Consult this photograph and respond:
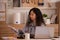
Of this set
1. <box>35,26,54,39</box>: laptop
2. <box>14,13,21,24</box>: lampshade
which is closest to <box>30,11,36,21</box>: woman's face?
<box>14,13,21,24</box>: lampshade

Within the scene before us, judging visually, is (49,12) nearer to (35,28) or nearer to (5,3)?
(5,3)

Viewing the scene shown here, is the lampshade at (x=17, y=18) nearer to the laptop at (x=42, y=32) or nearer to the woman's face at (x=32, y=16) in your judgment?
the woman's face at (x=32, y=16)

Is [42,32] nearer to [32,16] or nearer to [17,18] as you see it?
[32,16]

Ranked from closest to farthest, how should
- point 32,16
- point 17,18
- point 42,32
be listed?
point 42,32
point 32,16
point 17,18

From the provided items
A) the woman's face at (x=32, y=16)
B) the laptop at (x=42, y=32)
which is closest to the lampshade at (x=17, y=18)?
the woman's face at (x=32, y=16)

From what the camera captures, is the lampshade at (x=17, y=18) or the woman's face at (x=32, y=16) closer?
the woman's face at (x=32, y=16)

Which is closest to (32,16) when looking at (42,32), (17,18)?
(17,18)

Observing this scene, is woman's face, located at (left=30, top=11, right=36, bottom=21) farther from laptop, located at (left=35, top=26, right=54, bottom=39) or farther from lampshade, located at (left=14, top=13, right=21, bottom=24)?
laptop, located at (left=35, top=26, right=54, bottom=39)

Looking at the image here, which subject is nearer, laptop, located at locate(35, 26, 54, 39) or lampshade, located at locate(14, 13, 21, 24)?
laptop, located at locate(35, 26, 54, 39)

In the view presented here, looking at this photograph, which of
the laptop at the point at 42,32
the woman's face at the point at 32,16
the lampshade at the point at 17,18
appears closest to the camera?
the laptop at the point at 42,32

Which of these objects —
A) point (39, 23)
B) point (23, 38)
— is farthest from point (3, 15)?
point (23, 38)

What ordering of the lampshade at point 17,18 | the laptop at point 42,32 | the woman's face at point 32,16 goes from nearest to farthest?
the laptop at point 42,32, the woman's face at point 32,16, the lampshade at point 17,18

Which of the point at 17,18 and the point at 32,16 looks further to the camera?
the point at 17,18

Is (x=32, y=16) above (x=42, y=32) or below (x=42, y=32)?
above
